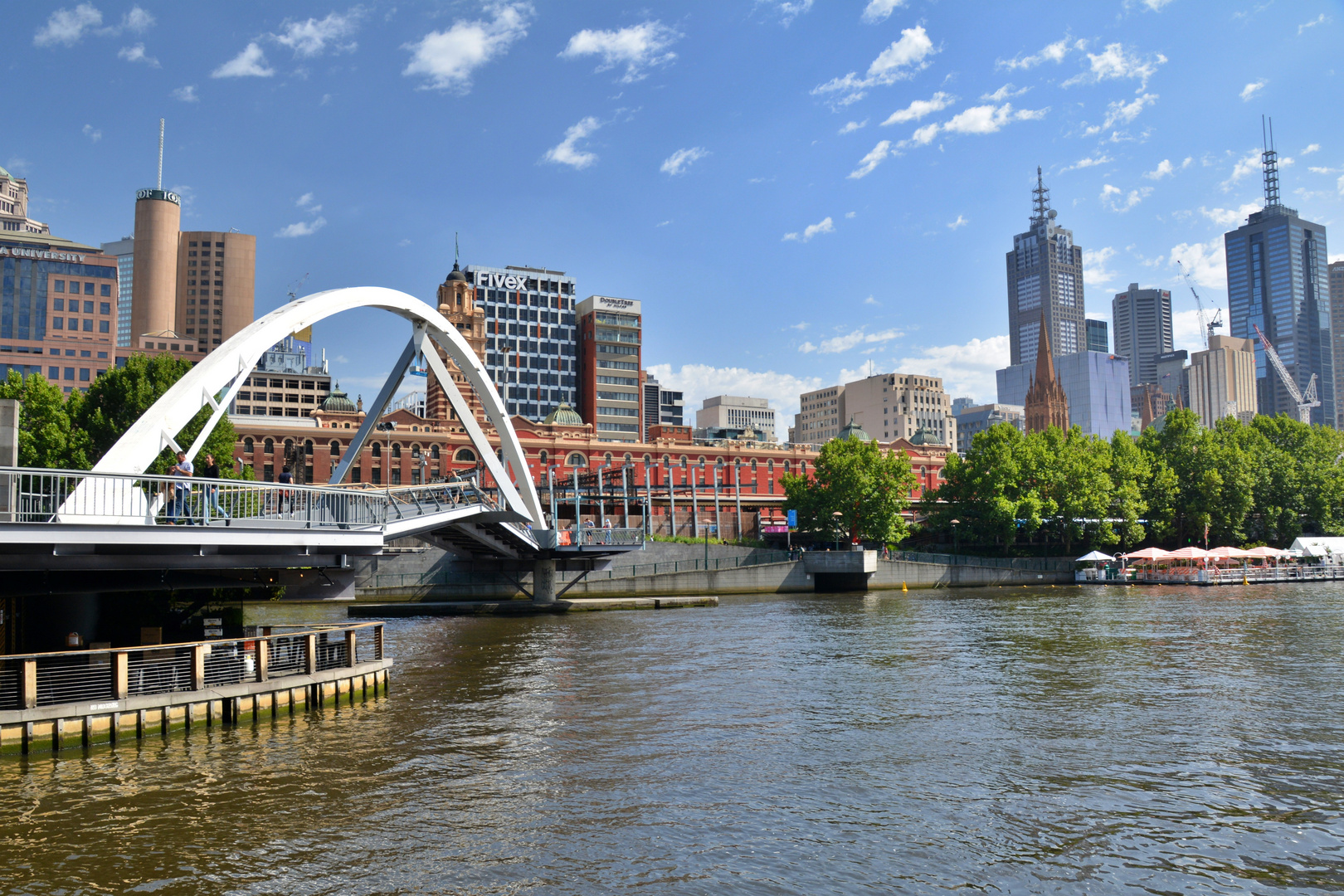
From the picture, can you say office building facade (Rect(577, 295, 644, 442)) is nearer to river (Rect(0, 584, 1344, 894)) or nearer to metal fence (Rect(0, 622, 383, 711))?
river (Rect(0, 584, 1344, 894))

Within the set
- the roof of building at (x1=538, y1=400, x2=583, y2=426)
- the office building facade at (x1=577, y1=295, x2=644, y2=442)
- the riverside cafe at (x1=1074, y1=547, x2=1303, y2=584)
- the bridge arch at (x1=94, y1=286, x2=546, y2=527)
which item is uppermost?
the office building facade at (x1=577, y1=295, x2=644, y2=442)

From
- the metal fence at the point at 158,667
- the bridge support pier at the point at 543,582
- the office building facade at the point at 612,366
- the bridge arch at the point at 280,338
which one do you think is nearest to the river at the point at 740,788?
the metal fence at the point at 158,667

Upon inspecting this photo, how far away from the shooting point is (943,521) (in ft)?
373

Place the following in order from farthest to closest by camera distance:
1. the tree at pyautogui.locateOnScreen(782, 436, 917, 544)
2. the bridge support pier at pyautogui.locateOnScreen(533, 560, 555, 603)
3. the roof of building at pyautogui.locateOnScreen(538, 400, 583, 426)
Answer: the roof of building at pyautogui.locateOnScreen(538, 400, 583, 426) < the tree at pyautogui.locateOnScreen(782, 436, 917, 544) < the bridge support pier at pyautogui.locateOnScreen(533, 560, 555, 603)

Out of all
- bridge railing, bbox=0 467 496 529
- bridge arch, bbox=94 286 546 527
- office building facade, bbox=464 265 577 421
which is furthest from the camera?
office building facade, bbox=464 265 577 421

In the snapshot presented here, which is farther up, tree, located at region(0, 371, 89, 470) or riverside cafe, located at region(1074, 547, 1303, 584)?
tree, located at region(0, 371, 89, 470)

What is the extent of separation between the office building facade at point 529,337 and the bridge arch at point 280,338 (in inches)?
4371

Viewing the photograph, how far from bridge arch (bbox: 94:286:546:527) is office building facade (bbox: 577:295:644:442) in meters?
105

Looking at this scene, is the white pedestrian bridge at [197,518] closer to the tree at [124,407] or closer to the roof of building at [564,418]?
the tree at [124,407]

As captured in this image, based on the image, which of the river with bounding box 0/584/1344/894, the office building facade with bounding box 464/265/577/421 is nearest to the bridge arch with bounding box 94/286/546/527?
the river with bounding box 0/584/1344/894

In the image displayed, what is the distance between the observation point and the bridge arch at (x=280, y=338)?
3005 centimetres

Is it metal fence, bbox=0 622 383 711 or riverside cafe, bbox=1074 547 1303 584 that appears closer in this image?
metal fence, bbox=0 622 383 711

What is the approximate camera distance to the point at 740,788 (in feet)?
67.3

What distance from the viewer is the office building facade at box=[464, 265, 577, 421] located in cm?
17450
